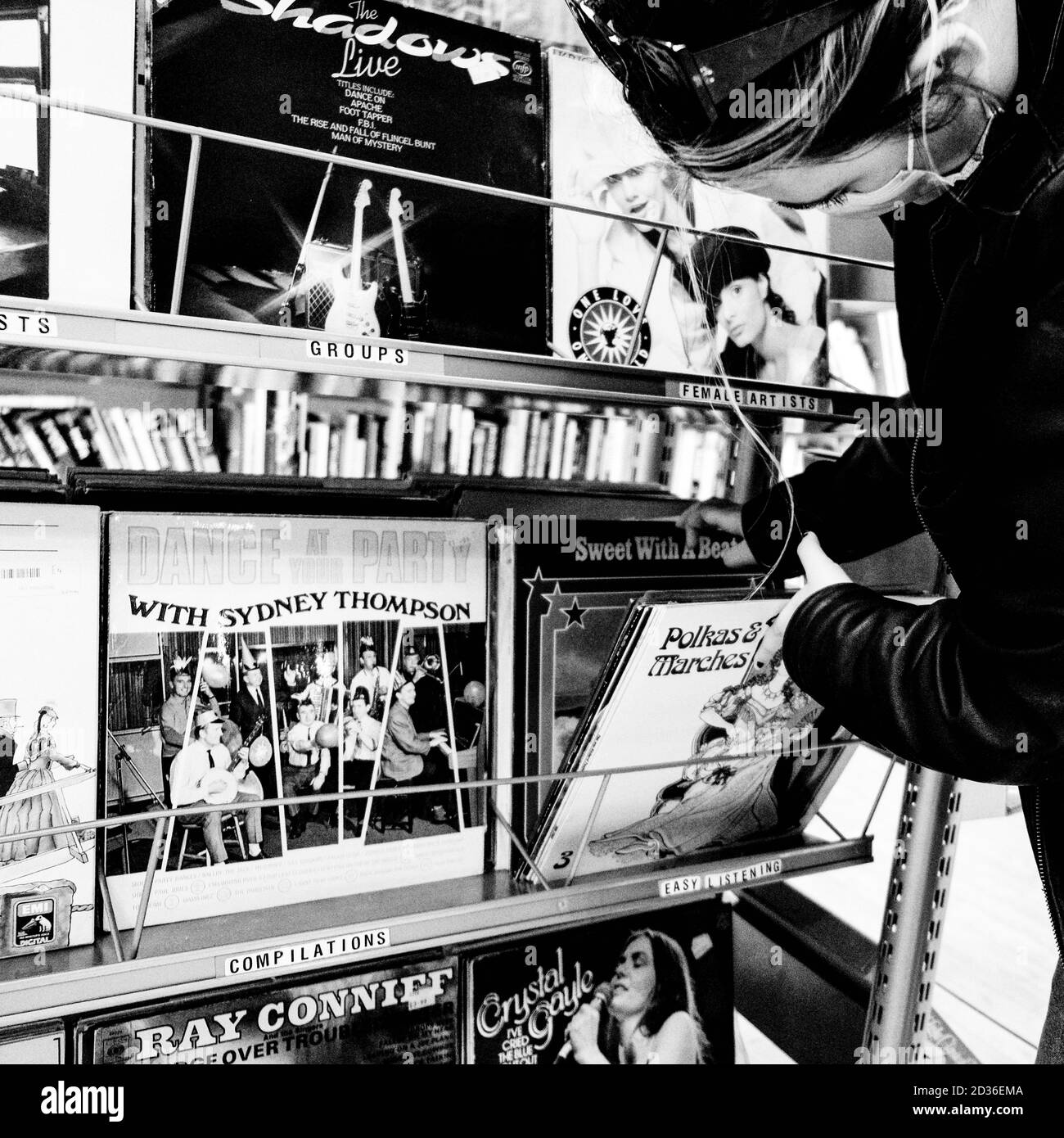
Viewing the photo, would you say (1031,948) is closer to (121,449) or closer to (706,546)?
(706,546)

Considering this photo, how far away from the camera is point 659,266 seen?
956 mm

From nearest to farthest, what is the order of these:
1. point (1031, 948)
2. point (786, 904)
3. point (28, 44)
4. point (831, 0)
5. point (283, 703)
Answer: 1. point (831, 0)
2. point (28, 44)
3. point (283, 703)
4. point (786, 904)
5. point (1031, 948)

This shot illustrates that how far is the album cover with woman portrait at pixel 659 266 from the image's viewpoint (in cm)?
91

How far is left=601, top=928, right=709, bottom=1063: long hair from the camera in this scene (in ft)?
3.66

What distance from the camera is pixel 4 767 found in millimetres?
766

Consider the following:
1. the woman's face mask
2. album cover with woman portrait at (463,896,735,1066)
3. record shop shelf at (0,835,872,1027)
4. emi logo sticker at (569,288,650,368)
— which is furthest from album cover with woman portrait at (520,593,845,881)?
the woman's face mask

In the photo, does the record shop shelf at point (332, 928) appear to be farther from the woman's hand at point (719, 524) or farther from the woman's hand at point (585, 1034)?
the woman's hand at point (719, 524)

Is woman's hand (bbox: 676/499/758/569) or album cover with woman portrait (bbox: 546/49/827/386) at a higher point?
album cover with woman portrait (bbox: 546/49/827/386)

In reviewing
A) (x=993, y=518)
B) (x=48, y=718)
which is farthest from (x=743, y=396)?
(x=48, y=718)

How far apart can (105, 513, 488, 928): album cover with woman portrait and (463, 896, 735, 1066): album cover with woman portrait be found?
6.6 inches

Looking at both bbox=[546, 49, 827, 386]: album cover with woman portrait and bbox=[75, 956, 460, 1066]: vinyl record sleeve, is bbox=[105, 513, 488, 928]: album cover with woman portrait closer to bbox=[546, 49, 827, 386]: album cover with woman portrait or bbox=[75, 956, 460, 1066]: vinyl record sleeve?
bbox=[75, 956, 460, 1066]: vinyl record sleeve

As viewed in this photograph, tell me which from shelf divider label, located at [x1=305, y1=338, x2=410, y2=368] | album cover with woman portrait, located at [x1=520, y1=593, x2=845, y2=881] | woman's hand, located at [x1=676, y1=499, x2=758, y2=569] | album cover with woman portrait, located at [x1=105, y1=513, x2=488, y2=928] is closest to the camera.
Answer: shelf divider label, located at [x1=305, y1=338, x2=410, y2=368]
